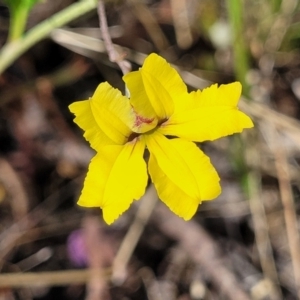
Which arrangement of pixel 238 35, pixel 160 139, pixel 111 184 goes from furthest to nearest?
1. pixel 238 35
2. pixel 160 139
3. pixel 111 184

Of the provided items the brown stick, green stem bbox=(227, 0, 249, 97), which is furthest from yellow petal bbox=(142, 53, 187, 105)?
the brown stick

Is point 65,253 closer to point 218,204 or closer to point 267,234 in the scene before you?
point 218,204

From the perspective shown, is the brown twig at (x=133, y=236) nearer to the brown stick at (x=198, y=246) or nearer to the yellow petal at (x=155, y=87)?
the brown stick at (x=198, y=246)

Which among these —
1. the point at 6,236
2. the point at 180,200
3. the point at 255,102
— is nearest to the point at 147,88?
the point at 180,200

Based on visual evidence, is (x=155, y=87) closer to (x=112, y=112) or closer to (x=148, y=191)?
(x=112, y=112)

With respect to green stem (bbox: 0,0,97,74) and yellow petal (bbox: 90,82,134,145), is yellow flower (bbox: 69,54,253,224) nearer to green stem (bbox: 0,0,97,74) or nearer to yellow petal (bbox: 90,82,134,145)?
yellow petal (bbox: 90,82,134,145)

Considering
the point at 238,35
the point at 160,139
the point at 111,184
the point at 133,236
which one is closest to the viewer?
the point at 111,184

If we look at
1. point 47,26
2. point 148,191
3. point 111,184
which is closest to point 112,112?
point 111,184
